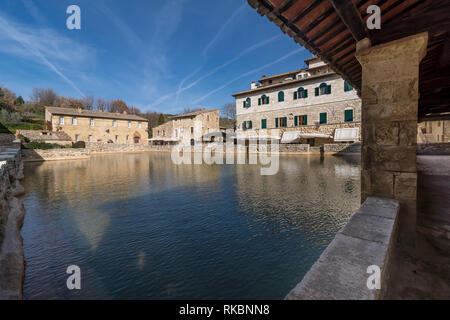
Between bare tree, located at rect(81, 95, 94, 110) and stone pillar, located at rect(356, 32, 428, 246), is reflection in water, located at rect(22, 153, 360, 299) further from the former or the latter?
bare tree, located at rect(81, 95, 94, 110)

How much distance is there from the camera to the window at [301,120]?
2472cm

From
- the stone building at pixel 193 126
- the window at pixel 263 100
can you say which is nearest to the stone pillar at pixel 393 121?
the window at pixel 263 100

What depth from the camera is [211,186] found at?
8539 mm

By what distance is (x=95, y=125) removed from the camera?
34.7m

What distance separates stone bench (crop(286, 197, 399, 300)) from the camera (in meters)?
1.32

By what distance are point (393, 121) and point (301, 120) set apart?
23766 mm

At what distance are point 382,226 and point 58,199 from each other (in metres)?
8.59

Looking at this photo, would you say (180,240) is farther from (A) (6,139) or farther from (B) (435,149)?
(A) (6,139)

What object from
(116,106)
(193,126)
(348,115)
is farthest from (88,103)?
(348,115)

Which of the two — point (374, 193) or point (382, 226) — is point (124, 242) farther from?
point (374, 193)

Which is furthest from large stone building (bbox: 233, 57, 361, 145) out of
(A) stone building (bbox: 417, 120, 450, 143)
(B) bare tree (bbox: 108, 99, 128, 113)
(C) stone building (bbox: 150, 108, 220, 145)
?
(B) bare tree (bbox: 108, 99, 128, 113)

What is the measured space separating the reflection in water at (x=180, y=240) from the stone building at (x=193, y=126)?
29.9 meters

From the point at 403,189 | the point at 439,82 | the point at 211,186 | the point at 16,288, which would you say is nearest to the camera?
the point at 16,288
